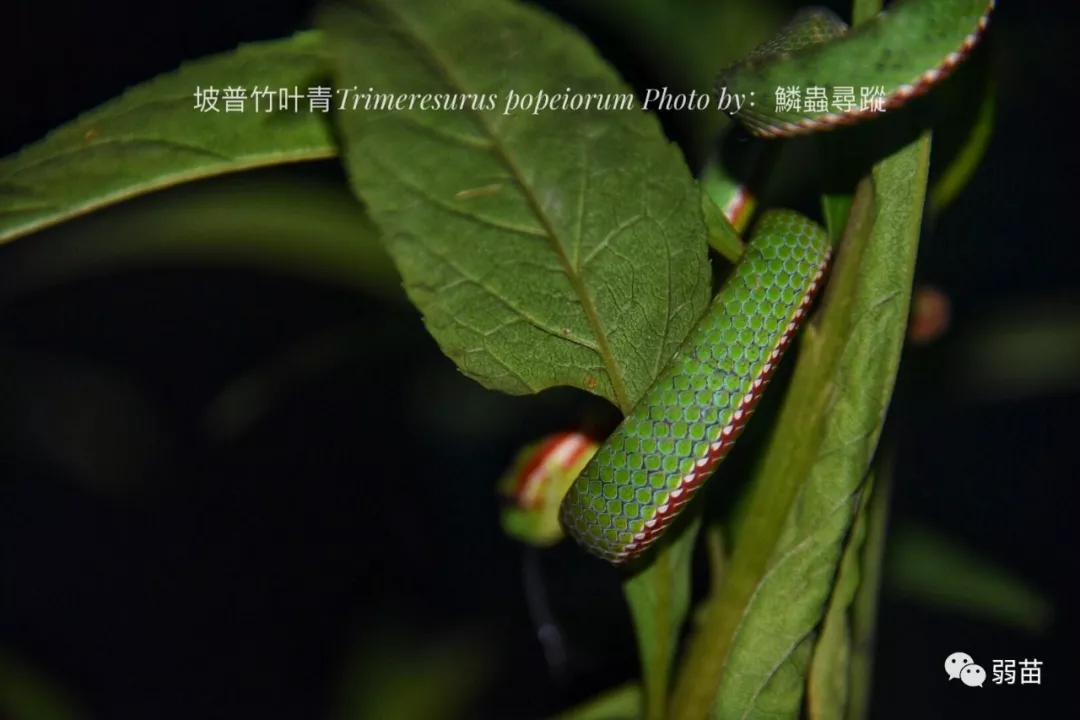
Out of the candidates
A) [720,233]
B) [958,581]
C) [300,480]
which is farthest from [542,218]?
[300,480]

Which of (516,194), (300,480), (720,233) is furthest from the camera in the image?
(300,480)

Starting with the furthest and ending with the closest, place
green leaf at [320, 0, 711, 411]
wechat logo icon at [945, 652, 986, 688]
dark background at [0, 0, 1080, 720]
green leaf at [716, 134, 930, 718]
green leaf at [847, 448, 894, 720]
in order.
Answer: dark background at [0, 0, 1080, 720] → wechat logo icon at [945, 652, 986, 688] → green leaf at [847, 448, 894, 720] → green leaf at [716, 134, 930, 718] → green leaf at [320, 0, 711, 411]

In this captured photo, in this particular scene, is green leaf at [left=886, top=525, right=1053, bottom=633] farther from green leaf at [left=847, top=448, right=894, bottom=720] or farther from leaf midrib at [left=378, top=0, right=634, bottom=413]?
leaf midrib at [left=378, top=0, right=634, bottom=413]

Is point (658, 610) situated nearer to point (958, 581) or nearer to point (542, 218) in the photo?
point (542, 218)

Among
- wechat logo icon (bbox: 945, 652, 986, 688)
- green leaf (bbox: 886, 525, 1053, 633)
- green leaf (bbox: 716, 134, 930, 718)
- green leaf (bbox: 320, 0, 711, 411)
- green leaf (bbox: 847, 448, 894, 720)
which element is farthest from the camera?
wechat logo icon (bbox: 945, 652, 986, 688)

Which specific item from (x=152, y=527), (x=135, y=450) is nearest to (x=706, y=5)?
(x=135, y=450)

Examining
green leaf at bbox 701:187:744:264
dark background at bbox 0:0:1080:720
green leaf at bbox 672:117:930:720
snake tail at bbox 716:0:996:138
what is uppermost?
snake tail at bbox 716:0:996:138

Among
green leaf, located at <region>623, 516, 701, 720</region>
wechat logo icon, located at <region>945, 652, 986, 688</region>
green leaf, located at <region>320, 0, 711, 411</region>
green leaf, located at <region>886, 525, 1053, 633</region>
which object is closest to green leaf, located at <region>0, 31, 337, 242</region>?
green leaf, located at <region>320, 0, 711, 411</region>

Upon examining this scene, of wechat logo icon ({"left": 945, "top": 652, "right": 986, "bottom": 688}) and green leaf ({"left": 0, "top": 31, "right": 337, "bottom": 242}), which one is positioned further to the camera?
wechat logo icon ({"left": 945, "top": 652, "right": 986, "bottom": 688})
